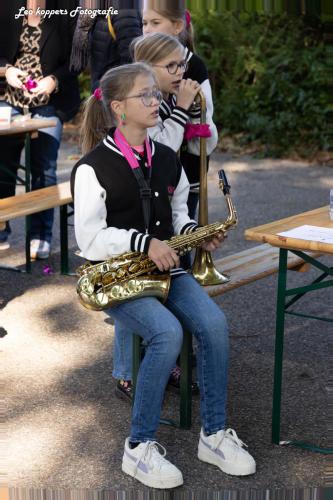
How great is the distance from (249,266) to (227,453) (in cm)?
129

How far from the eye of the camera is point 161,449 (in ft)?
13.4

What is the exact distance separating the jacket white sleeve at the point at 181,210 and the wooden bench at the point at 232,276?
1.15 ft

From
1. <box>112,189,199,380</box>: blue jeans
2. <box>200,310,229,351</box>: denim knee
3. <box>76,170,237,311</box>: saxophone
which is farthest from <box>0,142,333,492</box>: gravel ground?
<box>76,170,237,311</box>: saxophone

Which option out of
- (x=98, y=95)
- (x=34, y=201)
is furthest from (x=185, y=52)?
(x=34, y=201)

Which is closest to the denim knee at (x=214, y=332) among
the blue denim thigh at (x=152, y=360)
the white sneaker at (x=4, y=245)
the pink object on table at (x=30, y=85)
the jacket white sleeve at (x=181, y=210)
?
the blue denim thigh at (x=152, y=360)

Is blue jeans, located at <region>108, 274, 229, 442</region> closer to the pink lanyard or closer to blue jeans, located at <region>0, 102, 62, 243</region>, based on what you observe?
the pink lanyard

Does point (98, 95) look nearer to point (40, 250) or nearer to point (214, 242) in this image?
point (214, 242)

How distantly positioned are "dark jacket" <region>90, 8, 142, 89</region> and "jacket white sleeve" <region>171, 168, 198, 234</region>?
1794mm

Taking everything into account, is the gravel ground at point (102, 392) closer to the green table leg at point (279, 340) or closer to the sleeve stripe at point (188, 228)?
the green table leg at point (279, 340)

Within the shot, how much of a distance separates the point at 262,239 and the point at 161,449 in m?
0.94

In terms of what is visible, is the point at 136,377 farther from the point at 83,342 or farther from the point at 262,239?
the point at 83,342

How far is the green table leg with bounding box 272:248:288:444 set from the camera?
4027mm

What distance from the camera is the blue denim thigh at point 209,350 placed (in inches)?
156

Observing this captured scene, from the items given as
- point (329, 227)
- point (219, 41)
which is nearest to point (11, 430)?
point (329, 227)
